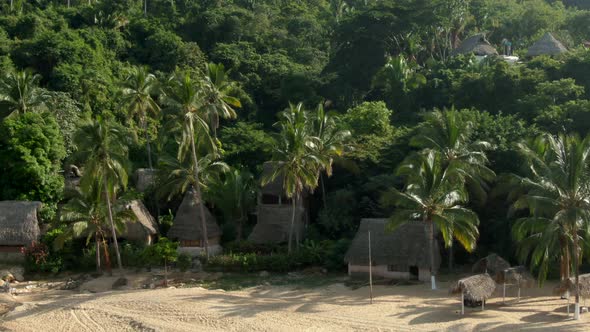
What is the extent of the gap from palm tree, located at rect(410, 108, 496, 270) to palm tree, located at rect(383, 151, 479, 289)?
1.51 metres

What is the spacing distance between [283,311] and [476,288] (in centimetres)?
668

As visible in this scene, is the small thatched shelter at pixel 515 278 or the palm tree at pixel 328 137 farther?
the palm tree at pixel 328 137

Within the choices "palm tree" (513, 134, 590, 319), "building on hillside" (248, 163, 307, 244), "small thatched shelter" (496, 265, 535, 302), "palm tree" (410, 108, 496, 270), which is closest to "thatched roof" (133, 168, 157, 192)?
"building on hillside" (248, 163, 307, 244)

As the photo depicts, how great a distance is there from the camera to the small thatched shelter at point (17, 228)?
1316 inches

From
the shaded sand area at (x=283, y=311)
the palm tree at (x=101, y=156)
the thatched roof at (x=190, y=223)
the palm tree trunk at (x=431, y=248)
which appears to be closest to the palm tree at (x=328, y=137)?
the palm tree trunk at (x=431, y=248)

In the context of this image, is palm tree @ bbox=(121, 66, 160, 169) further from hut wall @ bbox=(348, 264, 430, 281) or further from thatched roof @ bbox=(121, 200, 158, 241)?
hut wall @ bbox=(348, 264, 430, 281)

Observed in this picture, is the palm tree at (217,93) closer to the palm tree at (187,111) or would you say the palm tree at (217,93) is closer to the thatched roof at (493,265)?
the palm tree at (187,111)

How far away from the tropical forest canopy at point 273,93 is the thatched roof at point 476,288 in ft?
16.8

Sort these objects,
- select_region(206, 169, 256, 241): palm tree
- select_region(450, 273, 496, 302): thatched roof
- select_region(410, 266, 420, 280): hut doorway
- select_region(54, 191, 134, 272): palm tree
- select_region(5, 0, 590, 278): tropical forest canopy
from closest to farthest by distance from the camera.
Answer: select_region(450, 273, 496, 302): thatched roof, select_region(410, 266, 420, 280): hut doorway, select_region(54, 191, 134, 272): palm tree, select_region(5, 0, 590, 278): tropical forest canopy, select_region(206, 169, 256, 241): palm tree

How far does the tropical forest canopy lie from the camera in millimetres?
33344

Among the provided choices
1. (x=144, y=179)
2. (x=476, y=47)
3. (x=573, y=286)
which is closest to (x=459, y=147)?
(x=573, y=286)

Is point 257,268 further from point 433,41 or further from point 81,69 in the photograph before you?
point 433,41

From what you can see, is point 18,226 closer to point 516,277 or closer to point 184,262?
point 184,262

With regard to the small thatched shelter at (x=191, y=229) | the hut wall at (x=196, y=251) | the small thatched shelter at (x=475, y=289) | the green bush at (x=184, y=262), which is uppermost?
the small thatched shelter at (x=191, y=229)
